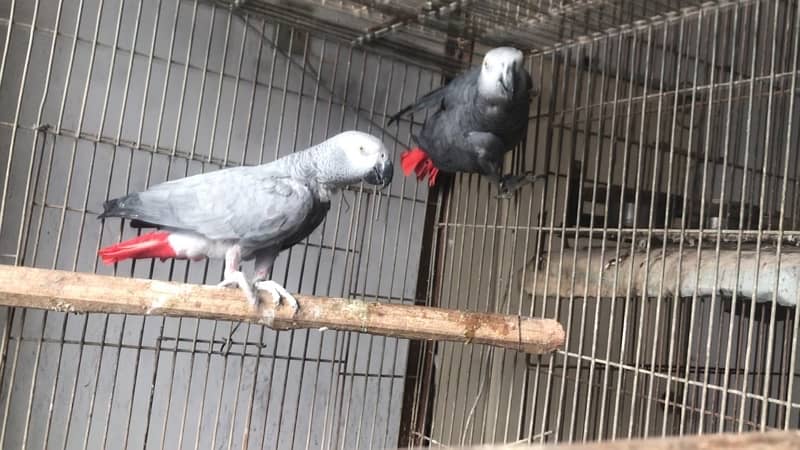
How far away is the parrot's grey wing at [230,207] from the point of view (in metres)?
1.48

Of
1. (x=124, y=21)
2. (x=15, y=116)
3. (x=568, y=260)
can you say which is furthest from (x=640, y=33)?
(x=15, y=116)

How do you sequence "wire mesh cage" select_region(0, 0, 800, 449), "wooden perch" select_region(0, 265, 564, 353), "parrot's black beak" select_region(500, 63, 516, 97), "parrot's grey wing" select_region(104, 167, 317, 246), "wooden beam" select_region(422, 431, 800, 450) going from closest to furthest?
"wooden beam" select_region(422, 431, 800, 450)
"wooden perch" select_region(0, 265, 564, 353)
"parrot's grey wing" select_region(104, 167, 317, 246)
"parrot's black beak" select_region(500, 63, 516, 97)
"wire mesh cage" select_region(0, 0, 800, 449)

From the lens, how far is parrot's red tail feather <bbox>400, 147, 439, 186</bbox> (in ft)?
7.04

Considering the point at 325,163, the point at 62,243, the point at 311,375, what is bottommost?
the point at 311,375

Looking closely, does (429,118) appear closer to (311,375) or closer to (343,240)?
(343,240)

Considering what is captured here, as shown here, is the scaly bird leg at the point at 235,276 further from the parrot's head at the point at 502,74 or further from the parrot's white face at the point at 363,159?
the parrot's head at the point at 502,74

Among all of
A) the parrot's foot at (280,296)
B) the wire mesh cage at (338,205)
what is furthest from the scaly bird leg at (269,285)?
the wire mesh cage at (338,205)

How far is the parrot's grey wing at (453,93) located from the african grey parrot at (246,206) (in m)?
0.42

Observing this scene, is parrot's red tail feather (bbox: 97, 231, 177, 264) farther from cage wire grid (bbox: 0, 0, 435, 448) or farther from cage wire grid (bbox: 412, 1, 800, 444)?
cage wire grid (bbox: 412, 1, 800, 444)

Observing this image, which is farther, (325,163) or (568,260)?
(568,260)

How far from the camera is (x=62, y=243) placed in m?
1.98

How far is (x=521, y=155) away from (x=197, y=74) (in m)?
1.16

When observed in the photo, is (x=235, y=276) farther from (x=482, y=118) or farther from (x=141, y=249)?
(x=482, y=118)

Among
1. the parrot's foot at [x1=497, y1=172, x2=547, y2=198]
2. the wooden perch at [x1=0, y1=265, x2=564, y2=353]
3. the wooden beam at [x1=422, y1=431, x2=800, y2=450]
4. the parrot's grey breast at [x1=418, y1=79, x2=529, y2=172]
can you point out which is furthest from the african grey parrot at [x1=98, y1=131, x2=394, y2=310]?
the wooden beam at [x1=422, y1=431, x2=800, y2=450]
